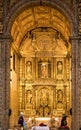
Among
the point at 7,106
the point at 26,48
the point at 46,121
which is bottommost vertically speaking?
the point at 46,121

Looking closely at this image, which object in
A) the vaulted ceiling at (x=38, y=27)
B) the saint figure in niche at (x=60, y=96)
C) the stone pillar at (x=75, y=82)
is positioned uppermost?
the vaulted ceiling at (x=38, y=27)

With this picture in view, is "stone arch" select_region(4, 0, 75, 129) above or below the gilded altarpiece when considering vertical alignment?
above

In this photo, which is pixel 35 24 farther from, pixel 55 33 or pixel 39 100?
pixel 39 100

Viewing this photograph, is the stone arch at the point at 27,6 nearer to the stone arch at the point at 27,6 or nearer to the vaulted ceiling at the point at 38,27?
the stone arch at the point at 27,6

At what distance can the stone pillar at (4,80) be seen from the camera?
23875mm

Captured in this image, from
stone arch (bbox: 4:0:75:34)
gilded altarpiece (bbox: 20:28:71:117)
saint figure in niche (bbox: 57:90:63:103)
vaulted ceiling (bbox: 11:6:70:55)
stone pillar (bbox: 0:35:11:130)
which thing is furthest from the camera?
saint figure in niche (bbox: 57:90:63:103)

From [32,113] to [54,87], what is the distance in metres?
2.83

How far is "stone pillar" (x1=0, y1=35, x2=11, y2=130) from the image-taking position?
2388 centimetres

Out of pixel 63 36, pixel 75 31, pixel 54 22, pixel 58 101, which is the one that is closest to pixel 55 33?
pixel 63 36

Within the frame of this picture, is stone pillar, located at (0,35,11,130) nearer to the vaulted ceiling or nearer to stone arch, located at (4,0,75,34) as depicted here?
stone arch, located at (4,0,75,34)

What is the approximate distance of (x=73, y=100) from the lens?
78.7 feet

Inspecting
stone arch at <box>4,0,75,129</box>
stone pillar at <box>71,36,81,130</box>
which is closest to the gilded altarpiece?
stone arch at <box>4,0,75,129</box>

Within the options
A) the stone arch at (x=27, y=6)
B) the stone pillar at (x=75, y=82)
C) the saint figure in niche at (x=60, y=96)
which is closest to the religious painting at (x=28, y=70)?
the saint figure in niche at (x=60, y=96)

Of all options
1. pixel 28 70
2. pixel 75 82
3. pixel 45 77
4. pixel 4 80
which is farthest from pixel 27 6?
pixel 45 77
